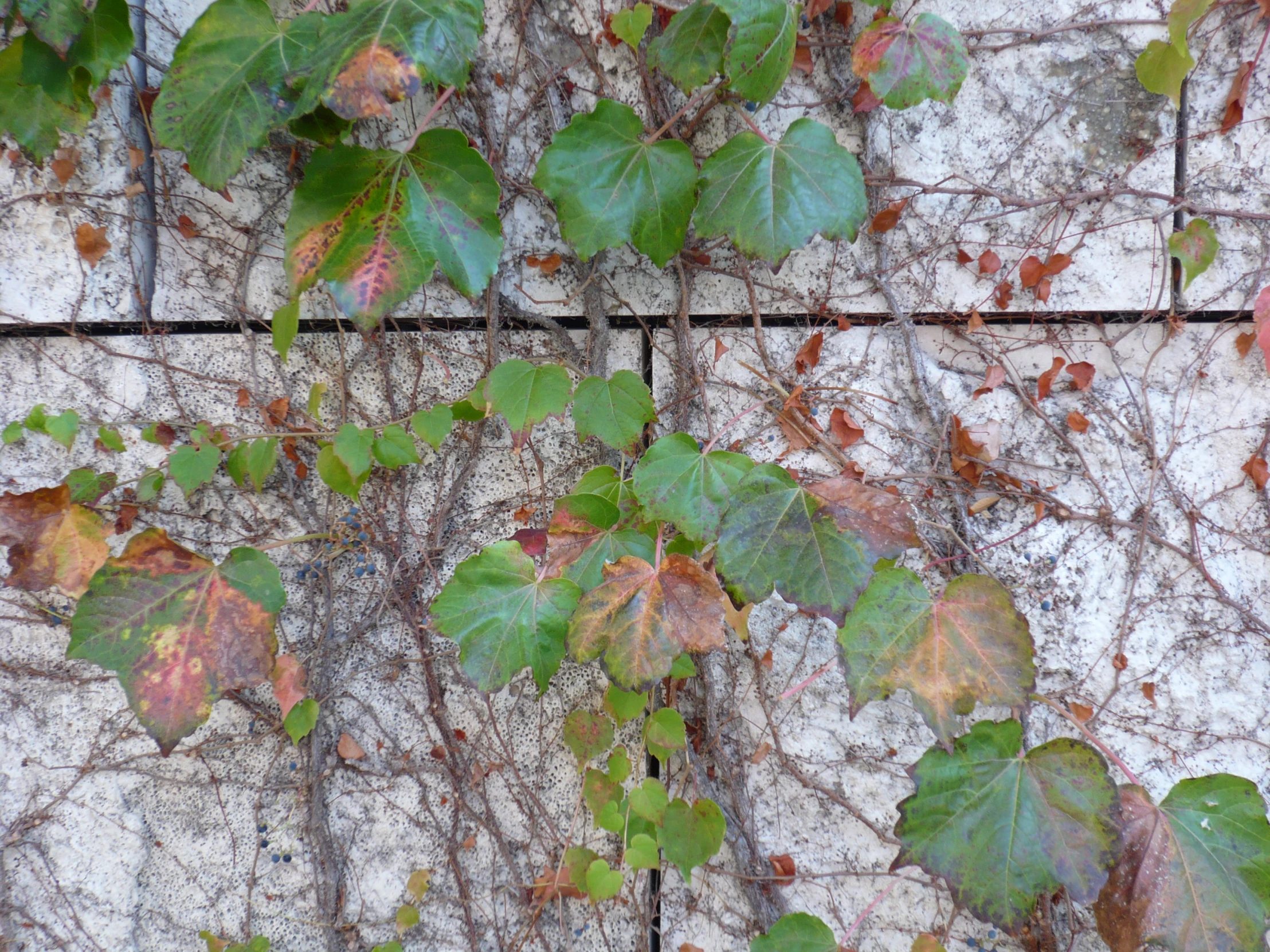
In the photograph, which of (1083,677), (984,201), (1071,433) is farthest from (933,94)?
(1083,677)

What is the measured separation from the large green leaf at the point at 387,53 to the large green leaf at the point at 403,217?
0.63 ft

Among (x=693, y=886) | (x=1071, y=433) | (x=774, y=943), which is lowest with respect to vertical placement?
(x=693, y=886)

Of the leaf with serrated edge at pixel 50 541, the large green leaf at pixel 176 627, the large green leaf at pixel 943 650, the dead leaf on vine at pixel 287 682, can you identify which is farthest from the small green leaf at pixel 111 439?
the large green leaf at pixel 943 650

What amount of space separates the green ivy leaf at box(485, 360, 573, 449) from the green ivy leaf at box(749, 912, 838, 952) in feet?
3.78

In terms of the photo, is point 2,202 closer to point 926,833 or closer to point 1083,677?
point 926,833

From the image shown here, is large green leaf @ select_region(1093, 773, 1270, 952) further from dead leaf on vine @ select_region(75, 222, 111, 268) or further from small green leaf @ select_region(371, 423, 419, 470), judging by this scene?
dead leaf on vine @ select_region(75, 222, 111, 268)

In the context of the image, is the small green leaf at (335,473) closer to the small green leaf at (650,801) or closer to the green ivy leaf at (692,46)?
the small green leaf at (650,801)

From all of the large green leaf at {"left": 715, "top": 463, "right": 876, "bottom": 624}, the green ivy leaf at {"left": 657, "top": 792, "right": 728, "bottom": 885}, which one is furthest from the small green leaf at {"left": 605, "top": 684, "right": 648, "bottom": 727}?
the large green leaf at {"left": 715, "top": 463, "right": 876, "bottom": 624}

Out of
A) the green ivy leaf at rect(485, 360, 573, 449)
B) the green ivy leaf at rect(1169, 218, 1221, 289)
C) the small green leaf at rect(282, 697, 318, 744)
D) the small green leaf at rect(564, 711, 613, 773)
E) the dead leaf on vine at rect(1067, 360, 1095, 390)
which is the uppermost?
the green ivy leaf at rect(1169, 218, 1221, 289)

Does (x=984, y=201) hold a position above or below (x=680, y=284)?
above

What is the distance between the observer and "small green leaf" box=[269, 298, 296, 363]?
4.85ft

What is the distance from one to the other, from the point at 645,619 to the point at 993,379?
3.46ft

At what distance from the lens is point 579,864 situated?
1.67 metres

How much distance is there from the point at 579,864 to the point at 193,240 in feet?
6.05
